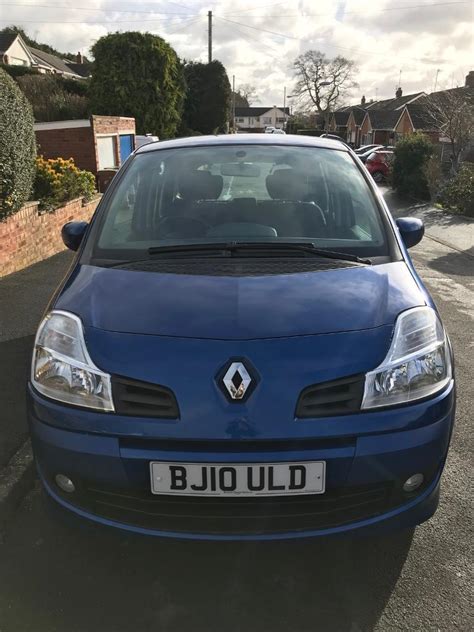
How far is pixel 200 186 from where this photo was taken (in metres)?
3.33

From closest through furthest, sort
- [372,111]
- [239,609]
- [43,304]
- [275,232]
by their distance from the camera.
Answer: [239,609], [275,232], [43,304], [372,111]

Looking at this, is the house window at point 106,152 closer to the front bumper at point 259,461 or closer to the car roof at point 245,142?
the car roof at point 245,142

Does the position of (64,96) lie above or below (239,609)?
above

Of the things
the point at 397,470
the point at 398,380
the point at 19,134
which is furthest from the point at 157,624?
the point at 19,134

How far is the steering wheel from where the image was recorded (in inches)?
118

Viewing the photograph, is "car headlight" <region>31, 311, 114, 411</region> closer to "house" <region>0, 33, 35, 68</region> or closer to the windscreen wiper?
the windscreen wiper

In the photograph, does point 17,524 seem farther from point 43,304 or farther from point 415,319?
point 43,304

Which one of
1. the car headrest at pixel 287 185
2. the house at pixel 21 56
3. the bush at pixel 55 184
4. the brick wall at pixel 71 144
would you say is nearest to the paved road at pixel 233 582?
the car headrest at pixel 287 185

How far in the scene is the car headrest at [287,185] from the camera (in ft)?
10.8

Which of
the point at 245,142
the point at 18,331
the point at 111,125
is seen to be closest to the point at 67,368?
the point at 245,142

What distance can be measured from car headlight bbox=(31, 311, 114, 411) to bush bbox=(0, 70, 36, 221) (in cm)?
491

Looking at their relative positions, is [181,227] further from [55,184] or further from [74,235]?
[55,184]

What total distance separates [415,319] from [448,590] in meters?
1.09

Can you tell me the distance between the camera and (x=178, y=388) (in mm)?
1972
